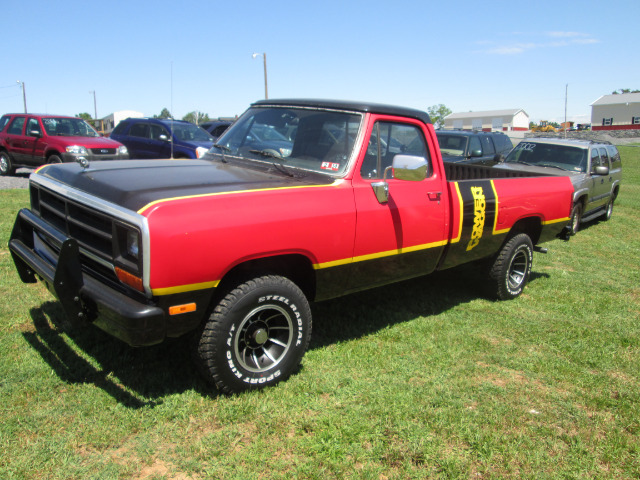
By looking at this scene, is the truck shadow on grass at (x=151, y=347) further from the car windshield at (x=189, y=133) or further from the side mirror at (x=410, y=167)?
the car windshield at (x=189, y=133)

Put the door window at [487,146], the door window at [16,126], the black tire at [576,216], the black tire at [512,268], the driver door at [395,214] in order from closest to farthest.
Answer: the driver door at [395,214]
the black tire at [512,268]
the black tire at [576,216]
the door window at [487,146]
the door window at [16,126]

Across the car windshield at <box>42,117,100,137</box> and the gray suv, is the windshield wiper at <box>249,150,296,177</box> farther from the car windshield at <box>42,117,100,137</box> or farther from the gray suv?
the car windshield at <box>42,117,100,137</box>

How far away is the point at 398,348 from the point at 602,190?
847 cm

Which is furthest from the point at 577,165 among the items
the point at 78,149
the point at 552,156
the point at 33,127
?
the point at 33,127

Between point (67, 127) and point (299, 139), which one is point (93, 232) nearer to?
point (299, 139)

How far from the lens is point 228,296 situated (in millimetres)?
3256

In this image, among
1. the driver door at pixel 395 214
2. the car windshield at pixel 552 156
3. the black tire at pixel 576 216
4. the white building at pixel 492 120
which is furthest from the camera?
the white building at pixel 492 120

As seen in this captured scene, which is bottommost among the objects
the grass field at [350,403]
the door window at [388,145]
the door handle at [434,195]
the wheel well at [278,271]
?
the grass field at [350,403]

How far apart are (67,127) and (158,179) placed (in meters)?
11.2

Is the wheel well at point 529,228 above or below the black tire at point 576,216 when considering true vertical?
above

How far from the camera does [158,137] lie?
13.0 m

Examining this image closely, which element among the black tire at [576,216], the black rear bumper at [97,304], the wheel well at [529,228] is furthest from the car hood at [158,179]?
the black tire at [576,216]

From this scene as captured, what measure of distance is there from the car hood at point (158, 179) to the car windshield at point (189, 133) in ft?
29.1

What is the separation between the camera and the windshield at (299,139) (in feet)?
13.2
